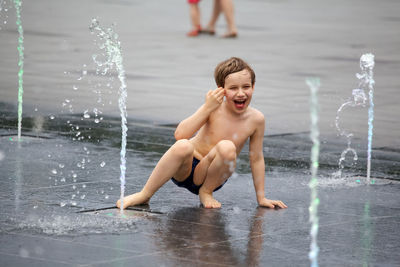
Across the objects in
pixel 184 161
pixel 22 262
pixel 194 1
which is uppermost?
pixel 194 1

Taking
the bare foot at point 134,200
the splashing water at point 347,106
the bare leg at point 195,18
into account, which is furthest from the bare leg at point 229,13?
the bare foot at point 134,200

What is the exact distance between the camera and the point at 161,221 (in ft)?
18.5

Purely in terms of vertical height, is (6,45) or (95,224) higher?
(6,45)

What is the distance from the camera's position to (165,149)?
8.19m

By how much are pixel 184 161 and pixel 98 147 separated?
→ 2.31 meters

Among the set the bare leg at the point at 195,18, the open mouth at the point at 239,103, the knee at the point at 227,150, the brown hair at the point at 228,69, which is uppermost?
the bare leg at the point at 195,18

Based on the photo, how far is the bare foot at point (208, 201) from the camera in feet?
19.9

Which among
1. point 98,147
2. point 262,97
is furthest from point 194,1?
point 98,147

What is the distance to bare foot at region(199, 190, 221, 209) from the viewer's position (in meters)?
6.07

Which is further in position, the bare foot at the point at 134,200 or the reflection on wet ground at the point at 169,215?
the bare foot at the point at 134,200

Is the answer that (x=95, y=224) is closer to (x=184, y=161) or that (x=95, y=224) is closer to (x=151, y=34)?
(x=184, y=161)

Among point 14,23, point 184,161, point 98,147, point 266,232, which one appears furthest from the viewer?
point 14,23

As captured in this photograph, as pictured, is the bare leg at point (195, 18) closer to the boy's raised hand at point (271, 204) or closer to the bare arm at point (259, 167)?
the bare arm at point (259, 167)

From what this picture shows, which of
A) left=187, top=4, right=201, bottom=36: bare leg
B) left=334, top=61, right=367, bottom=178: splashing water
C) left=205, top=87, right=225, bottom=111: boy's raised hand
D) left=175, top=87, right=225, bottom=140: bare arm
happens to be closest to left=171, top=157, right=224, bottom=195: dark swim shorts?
left=175, top=87, right=225, bottom=140: bare arm
